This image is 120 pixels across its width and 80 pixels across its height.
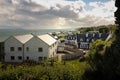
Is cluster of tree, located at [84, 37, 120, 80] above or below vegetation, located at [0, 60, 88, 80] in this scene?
above

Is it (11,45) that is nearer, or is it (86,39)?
(11,45)

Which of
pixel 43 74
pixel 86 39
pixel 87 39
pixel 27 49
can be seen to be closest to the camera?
pixel 43 74

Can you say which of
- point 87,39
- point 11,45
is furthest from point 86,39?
point 11,45

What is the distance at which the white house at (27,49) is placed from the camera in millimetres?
61719

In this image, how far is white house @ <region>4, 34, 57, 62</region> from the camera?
61719mm

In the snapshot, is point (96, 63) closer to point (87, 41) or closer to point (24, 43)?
point (24, 43)

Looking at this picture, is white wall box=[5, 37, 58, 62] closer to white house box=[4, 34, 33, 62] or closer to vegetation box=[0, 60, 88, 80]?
white house box=[4, 34, 33, 62]

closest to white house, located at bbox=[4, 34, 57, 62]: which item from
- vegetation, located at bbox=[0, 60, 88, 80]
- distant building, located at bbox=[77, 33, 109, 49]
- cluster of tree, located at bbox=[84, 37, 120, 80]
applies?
vegetation, located at bbox=[0, 60, 88, 80]

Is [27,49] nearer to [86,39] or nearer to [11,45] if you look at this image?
[11,45]

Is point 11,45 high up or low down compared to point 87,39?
up

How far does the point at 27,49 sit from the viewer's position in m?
63.0

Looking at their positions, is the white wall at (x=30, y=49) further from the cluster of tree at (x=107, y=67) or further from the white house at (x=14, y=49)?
the cluster of tree at (x=107, y=67)

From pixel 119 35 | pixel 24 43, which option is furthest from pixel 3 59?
pixel 119 35

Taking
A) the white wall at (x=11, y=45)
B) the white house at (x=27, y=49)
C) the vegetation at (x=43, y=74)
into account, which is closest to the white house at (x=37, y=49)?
the white house at (x=27, y=49)
